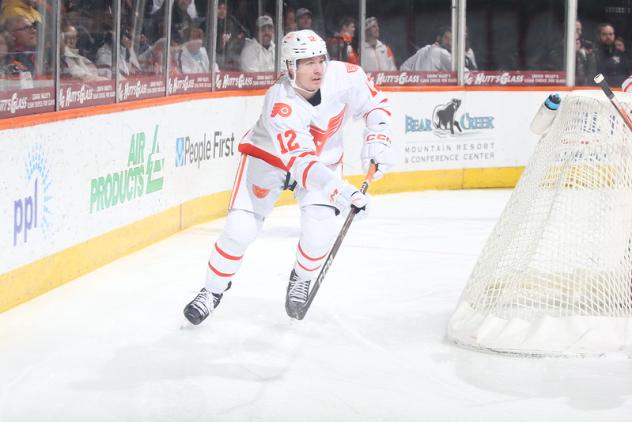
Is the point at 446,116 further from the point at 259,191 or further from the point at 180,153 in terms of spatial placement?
the point at 259,191

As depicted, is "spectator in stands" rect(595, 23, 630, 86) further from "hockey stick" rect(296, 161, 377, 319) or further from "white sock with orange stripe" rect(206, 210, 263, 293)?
"white sock with orange stripe" rect(206, 210, 263, 293)

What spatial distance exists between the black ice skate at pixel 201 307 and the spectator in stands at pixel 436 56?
5.61 metres

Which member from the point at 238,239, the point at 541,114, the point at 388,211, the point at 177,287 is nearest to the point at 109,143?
the point at 177,287

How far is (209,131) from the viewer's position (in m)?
7.45

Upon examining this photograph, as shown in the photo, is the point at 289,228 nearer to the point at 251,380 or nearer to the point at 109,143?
the point at 109,143

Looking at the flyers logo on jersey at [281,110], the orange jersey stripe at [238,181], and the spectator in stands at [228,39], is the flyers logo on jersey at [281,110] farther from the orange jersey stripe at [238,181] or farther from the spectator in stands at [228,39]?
the spectator in stands at [228,39]

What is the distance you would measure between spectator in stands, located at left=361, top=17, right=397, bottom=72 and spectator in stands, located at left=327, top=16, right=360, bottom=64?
8 centimetres

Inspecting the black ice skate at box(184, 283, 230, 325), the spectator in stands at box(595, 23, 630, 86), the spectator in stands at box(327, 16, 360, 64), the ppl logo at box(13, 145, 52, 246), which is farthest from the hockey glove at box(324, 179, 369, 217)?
the spectator in stands at box(595, 23, 630, 86)

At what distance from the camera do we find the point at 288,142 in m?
4.23

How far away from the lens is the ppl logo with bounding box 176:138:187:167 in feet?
22.7

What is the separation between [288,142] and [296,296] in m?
0.70

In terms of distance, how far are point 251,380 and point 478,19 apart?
7.48m

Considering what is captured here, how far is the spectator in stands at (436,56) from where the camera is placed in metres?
9.84

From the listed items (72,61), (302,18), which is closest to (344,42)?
(302,18)
